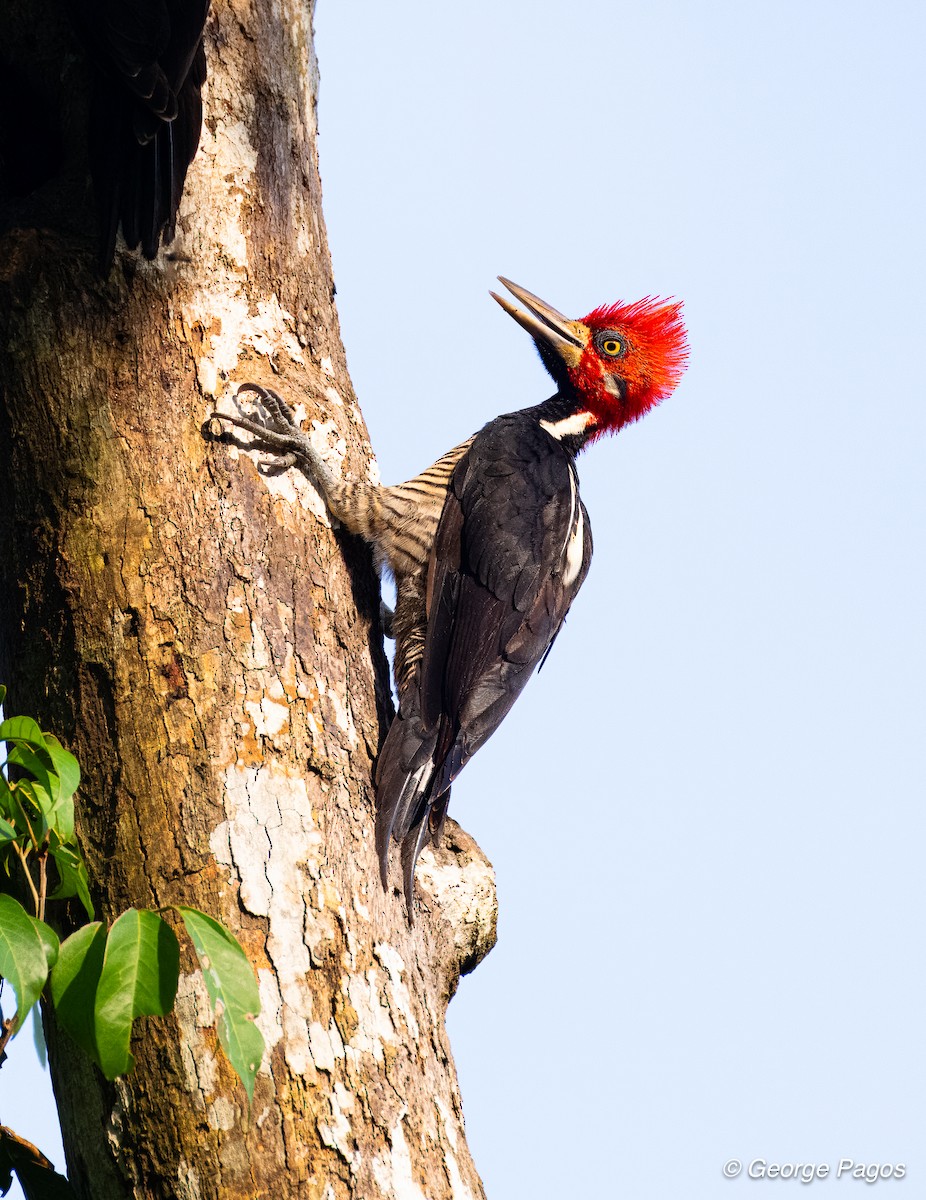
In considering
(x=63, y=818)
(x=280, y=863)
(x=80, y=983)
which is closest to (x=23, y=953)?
(x=80, y=983)

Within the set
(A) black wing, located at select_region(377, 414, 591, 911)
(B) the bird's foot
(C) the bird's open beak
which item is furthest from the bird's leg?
(C) the bird's open beak

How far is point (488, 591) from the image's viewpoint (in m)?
3.30

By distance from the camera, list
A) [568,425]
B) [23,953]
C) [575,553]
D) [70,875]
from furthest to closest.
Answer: [568,425] → [575,553] → [70,875] → [23,953]

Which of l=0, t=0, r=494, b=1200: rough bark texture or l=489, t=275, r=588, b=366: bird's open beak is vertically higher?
l=489, t=275, r=588, b=366: bird's open beak

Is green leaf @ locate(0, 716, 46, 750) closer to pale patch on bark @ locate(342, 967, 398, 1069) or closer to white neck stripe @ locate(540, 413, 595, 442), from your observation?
pale patch on bark @ locate(342, 967, 398, 1069)

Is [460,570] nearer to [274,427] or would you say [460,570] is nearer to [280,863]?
[274,427]

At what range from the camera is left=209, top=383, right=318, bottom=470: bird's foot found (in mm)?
2539

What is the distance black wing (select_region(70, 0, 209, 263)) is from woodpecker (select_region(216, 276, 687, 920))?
43 centimetres

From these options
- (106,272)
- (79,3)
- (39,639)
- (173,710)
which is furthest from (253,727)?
(79,3)

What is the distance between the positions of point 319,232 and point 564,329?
1.62 m

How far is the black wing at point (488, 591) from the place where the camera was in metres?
2.73

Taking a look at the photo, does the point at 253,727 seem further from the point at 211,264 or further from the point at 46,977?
the point at 211,264

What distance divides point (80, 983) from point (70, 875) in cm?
28

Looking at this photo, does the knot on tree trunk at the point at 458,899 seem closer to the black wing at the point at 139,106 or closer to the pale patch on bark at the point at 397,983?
the pale patch on bark at the point at 397,983
